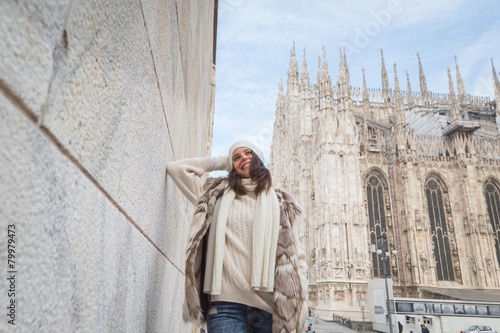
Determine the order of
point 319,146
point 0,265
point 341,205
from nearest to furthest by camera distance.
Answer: point 0,265 → point 341,205 → point 319,146

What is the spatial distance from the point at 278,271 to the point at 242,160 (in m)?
0.54

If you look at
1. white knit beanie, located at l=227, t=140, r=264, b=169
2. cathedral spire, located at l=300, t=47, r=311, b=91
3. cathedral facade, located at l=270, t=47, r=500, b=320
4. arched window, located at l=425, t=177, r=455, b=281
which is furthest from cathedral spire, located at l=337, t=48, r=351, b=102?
white knit beanie, located at l=227, t=140, r=264, b=169

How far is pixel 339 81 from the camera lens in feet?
78.7

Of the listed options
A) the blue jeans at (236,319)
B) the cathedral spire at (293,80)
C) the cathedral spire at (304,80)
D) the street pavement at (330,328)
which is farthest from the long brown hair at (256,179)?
the cathedral spire at (293,80)

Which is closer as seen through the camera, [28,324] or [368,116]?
[28,324]

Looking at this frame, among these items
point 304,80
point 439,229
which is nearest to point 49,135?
point 439,229

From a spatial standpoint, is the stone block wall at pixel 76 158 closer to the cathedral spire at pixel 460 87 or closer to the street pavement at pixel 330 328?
the street pavement at pixel 330 328

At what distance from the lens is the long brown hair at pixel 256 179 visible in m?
1.60

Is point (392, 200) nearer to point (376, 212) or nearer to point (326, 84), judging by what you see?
point (376, 212)

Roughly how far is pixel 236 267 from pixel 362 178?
77.5 feet

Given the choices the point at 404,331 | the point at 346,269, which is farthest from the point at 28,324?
the point at 346,269

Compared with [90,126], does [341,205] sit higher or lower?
higher

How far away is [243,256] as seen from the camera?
1469mm

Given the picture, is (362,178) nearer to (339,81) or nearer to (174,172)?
(339,81)
